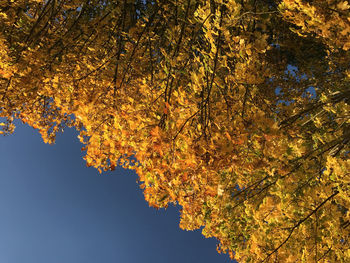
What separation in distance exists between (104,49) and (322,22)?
512cm

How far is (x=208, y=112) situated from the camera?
122 inches

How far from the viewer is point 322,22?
216 cm

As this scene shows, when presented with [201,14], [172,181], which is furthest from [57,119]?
[201,14]

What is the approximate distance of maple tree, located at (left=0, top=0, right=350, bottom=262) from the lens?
112 inches

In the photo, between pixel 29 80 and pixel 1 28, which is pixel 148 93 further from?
pixel 1 28

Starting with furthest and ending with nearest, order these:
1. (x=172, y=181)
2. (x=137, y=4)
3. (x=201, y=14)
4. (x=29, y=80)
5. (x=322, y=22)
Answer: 1. (x=137, y=4)
2. (x=29, y=80)
3. (x=172, y=181)
4. (x=201, y=14)
5. (x=322, y=22)

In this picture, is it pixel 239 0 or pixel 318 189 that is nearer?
pixel 239 0

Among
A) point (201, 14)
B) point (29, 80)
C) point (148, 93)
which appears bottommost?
point (201, 14)

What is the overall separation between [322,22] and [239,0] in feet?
4.85

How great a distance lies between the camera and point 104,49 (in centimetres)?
602

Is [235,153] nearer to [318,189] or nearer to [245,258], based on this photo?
[318,189]

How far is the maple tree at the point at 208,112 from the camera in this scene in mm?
2852

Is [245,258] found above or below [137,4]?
below

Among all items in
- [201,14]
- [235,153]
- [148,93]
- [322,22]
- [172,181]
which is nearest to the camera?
[322,22]
